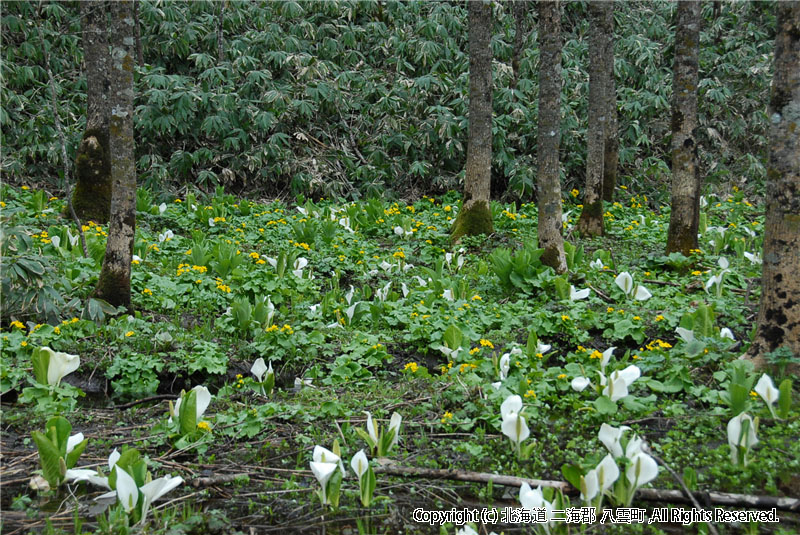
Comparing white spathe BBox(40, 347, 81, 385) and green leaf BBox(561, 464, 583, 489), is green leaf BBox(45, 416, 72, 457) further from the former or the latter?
green leaf BBox(561, 464, 583, 489)

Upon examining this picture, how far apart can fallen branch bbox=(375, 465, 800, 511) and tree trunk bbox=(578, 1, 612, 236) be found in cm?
553

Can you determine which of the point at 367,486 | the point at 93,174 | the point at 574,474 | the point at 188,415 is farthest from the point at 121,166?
the point at 574,474

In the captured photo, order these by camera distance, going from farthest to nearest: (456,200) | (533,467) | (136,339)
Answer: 1. (456,200)
2. (136,339)
3. (533,467)

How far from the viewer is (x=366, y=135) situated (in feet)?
36.4

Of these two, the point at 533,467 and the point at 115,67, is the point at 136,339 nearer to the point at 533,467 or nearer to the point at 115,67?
the point at 115,67

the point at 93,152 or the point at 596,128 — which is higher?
the point at 596,128

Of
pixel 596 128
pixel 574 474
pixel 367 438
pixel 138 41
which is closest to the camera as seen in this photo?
pixel 574 474

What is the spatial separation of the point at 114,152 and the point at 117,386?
6.09 ft

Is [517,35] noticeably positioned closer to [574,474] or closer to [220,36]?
[220,36]

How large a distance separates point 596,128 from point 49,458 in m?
7.19

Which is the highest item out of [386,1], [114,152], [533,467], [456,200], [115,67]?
[386,1]

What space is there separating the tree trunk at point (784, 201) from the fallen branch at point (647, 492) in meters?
1.31

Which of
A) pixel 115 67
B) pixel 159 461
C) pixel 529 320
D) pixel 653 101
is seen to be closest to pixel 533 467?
pixel 159 461

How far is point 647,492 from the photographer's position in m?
2.88
